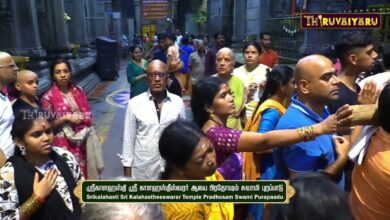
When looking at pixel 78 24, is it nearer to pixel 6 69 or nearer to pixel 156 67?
pixel 6 69

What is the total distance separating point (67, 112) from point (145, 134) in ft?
2.65

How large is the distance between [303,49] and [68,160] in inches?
245

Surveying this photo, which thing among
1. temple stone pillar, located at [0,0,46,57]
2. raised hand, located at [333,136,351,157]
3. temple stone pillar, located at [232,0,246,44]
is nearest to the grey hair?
raised hand, located at [333,136,351,157]

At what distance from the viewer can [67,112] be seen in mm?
3357

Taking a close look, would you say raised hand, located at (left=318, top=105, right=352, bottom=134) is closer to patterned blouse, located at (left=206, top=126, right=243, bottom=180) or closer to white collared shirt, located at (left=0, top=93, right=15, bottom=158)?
patterned blouse, located at (left=206, top=126, right=243, bottom=180)

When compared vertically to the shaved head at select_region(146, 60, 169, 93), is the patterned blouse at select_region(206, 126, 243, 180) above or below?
below

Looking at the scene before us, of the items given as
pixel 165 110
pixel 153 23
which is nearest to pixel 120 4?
pixel 153 23

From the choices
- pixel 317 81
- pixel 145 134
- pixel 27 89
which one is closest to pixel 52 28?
pixel 27 89

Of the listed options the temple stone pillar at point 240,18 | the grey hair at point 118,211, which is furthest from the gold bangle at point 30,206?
the temple stone pillar at point 240,18

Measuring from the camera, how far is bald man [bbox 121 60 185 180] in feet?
9.96

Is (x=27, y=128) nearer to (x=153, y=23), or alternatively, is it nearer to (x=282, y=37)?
(x=282, y=37)

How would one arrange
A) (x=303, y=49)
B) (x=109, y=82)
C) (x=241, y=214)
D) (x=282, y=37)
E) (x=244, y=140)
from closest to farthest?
(x=244, y=140), (x=241, y=214), (x=303, y=49), (x=282, y=37), (x=109, y=82)

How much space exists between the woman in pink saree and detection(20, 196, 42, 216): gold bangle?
1.36 meters

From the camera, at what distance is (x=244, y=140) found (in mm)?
2037
